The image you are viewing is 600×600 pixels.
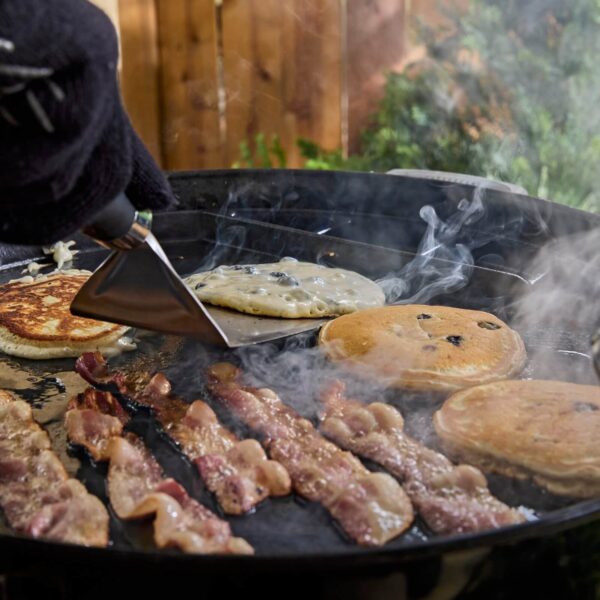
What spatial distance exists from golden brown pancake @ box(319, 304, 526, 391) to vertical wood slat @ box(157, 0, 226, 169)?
5.32 meters

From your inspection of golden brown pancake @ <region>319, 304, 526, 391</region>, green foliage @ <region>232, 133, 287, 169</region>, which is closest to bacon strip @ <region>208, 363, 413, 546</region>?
golden brown pancake @ <region>319, 304, 526, 391</region>

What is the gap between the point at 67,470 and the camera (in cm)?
220

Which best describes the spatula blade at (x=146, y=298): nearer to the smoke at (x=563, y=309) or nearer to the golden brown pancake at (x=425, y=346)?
the golden brown pancake at (x=425, y=346)

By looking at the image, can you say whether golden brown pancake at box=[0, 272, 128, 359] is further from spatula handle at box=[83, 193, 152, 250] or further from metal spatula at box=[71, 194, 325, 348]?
spatula handle at box=[83, 193, 152, 250]

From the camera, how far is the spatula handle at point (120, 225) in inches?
73.5

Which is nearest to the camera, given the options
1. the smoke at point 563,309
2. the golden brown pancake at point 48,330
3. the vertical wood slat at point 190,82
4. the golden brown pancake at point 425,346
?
the golden brown pancake at point 425,346

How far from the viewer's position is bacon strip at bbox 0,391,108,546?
188 centimetres

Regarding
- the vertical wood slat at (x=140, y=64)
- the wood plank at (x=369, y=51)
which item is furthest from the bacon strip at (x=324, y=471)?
the vertical wood slat at (x=140, y=64)

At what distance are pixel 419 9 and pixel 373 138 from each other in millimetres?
1207

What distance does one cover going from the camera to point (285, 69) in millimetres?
7344

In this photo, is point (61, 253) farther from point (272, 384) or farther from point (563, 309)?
point (563, 309)

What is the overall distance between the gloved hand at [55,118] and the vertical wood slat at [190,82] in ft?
20.5

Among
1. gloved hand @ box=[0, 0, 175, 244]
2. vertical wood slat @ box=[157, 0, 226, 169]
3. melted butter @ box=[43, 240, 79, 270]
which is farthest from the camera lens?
vertical wood slat @ box=[157, 0, 226, 169]

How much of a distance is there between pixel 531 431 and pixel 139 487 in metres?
1.08
